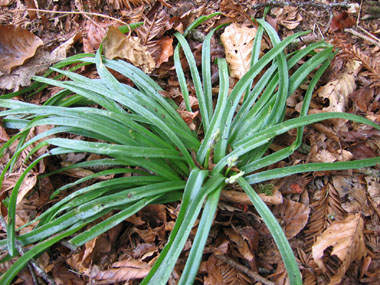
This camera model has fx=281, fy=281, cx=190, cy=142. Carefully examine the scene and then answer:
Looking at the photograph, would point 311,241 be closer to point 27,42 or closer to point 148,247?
point 148,247

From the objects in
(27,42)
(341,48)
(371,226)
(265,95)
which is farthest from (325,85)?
(27,42)

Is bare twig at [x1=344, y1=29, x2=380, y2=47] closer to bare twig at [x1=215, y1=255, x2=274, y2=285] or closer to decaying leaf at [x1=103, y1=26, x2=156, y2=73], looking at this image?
decaying leaf at [x1=103, y1=26, x2=156, y2=73]

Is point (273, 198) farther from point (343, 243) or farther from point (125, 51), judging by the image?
point (125, 51)

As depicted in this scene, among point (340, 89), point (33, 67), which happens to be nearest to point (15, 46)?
point (33, 67)

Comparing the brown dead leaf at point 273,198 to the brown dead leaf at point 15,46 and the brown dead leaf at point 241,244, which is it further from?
the brown dead leaf at point 15,46

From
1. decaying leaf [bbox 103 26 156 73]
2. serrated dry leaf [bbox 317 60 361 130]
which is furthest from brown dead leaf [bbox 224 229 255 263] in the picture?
decaying leaf [bbox 103 26 156 73]
